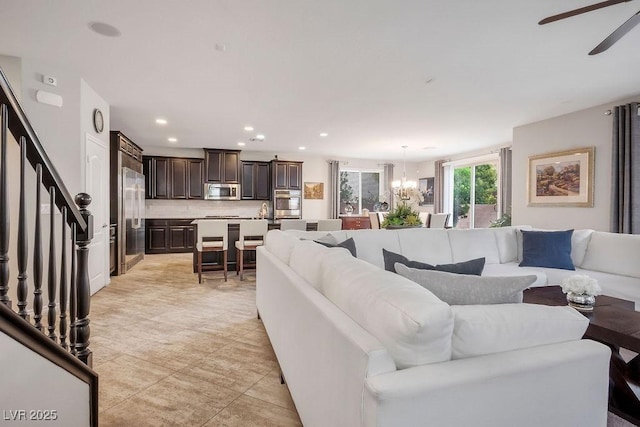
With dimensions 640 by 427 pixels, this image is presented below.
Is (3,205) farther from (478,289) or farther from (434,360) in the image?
(478,289)

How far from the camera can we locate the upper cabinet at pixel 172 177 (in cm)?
775

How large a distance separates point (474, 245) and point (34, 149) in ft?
13.0

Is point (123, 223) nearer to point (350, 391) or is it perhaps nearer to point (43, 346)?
point (43, 346)

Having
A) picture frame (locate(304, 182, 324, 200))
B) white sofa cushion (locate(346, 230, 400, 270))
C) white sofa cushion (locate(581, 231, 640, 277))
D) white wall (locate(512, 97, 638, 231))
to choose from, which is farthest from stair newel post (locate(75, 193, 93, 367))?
picture frame (locate(304, 182, 324, 200))

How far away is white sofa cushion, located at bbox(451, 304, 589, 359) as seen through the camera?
3.35ft

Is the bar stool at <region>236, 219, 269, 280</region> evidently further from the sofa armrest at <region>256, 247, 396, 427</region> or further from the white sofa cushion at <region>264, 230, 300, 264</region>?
the sofa armrest at <region>256, 247, 396, 427</region>

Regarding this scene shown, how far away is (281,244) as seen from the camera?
8.71 feet

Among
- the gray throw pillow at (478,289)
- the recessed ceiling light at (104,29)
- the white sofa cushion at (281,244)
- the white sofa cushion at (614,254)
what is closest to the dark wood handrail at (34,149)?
the white sofa cushion at (281,244)

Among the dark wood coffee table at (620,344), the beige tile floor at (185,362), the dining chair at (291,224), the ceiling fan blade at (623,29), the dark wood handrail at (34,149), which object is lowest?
the beige tile floor at (185,362)

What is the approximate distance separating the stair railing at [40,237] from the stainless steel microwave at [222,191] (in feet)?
21.9

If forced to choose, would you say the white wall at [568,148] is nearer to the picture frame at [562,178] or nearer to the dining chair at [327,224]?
the picture frame at [562,178]

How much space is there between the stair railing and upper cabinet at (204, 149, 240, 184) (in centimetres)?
670


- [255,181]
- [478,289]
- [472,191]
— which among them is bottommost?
[478,289]

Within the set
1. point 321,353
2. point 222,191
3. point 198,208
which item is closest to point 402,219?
point 321,353
